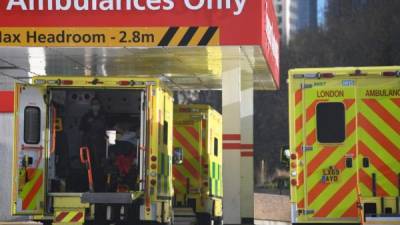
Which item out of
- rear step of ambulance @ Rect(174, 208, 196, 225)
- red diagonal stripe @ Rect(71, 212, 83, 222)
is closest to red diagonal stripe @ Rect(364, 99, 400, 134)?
red diagonal stripe @ Rect(71, 212, 83, 222)

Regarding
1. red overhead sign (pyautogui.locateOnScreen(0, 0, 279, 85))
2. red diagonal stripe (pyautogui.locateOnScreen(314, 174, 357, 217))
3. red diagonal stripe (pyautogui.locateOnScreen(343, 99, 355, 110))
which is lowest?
red diagonal stripe (pyautogui.locateOnScreen(314, 174, 357, 217))

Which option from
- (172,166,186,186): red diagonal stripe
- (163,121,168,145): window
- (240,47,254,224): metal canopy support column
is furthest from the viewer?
(172,166,186,186): red diagonal stripe

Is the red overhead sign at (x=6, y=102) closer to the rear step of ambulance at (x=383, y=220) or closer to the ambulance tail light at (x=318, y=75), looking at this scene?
the ambulance tail light at (x=318, y=75)

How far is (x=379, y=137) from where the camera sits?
42.2 feet

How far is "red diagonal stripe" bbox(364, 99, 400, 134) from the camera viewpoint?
42.1 ft

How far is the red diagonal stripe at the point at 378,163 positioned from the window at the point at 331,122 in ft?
1.05

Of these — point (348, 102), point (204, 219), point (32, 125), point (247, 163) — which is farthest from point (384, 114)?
point (204, 219)

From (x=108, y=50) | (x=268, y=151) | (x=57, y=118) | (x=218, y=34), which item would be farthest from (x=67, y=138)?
(x=268, y=151)

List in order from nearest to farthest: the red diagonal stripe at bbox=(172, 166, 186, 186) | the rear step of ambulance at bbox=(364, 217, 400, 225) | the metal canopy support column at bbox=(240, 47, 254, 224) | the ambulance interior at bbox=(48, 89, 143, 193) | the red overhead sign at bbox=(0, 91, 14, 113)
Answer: the rear step of ambulance at bbox=(364, 217, 400, 225)
the ambulance interior at bbox=(48, 89, 143, 193)
the metal canopy support column at bbox=(240, 47, 254, 224)
the red diagonal stripe at bbox=(172, 166, 186, 186)
the red overhead sign at bbox=(0, 91, 14, 113)

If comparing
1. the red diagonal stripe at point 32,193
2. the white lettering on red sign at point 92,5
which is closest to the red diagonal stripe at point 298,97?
the white lettering on red sign at point 92,5

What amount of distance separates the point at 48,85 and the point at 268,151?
36.3 m

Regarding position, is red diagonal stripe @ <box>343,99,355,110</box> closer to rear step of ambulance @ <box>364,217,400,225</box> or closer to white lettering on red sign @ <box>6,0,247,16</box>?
rear step of ambulance @ <box>364,217,400,225</box>

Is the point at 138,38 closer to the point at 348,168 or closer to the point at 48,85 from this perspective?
the point at 48,85

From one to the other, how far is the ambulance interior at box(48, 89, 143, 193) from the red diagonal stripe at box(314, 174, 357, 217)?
3785 mm
